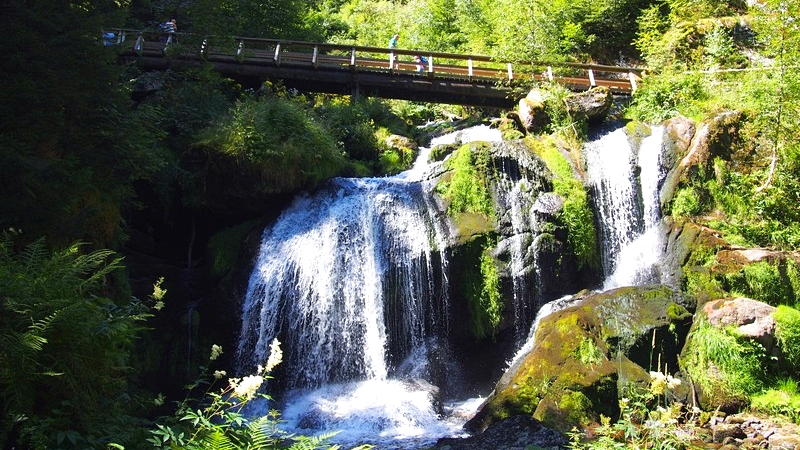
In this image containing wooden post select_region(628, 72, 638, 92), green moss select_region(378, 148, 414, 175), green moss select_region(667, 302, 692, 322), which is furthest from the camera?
wooden post select_region(628, 72, 638, 92)

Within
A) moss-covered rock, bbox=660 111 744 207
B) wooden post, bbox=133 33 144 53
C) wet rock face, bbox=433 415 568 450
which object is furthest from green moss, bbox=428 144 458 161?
wooden post, bbox=133 33 144 53

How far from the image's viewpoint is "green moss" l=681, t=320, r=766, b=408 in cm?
921

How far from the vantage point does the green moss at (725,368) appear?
9.21 meters

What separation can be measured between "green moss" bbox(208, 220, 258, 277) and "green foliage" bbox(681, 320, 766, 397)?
9.18 meters

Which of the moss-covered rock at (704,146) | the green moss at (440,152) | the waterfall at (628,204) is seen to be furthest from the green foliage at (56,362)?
the green moss at (440,152)

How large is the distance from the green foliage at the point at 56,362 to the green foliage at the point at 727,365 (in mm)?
8650

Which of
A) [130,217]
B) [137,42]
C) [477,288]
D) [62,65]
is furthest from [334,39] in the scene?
[62,65]

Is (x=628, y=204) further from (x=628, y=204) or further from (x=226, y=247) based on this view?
(x=226, y=247)

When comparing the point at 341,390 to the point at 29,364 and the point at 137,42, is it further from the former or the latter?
the point at 137,42

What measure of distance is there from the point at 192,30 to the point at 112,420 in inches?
634

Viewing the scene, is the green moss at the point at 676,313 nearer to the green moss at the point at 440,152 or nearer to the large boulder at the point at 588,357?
the large boulder at the point at 588,357

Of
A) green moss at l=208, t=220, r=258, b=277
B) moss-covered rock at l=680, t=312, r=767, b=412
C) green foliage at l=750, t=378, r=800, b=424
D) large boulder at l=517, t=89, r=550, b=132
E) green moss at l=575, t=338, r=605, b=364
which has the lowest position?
green foliage at l=750, t=378, r=800, b=424

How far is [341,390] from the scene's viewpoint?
11.0m

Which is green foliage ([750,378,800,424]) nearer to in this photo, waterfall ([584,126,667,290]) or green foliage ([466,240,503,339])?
waterfall ([584,126,667,290])
